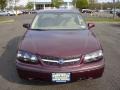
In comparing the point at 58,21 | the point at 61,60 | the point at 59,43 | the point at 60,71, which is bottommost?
the point at 60,71

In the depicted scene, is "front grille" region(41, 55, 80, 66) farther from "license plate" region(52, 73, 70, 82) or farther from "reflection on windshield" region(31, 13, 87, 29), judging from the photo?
"reflection on windshield" region(31, 13, 87, 29)

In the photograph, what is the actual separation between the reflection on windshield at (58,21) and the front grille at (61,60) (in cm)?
181

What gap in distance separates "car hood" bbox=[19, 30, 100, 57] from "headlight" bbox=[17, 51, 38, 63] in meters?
0.09

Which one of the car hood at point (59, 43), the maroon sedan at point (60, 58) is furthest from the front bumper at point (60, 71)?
the car hood at point (59, 43)

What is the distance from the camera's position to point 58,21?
733cm

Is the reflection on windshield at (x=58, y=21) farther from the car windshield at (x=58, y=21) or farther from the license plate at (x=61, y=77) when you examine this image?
the license plate at (x=61, y=77)

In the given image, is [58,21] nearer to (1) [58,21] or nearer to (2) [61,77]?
(1) [58,21]

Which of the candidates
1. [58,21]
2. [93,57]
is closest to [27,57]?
[93,57]

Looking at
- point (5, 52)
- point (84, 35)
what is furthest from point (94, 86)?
point (5, 52)

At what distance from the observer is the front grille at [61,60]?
5.38m

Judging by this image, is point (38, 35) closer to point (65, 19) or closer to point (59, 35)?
point (59, 35)

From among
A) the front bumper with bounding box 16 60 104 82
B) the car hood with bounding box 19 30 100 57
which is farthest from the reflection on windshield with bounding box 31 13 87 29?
the front bumper with bounding box 16 60 104 82

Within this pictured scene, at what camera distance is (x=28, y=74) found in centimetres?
548

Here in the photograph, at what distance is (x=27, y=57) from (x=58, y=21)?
2.05 m
